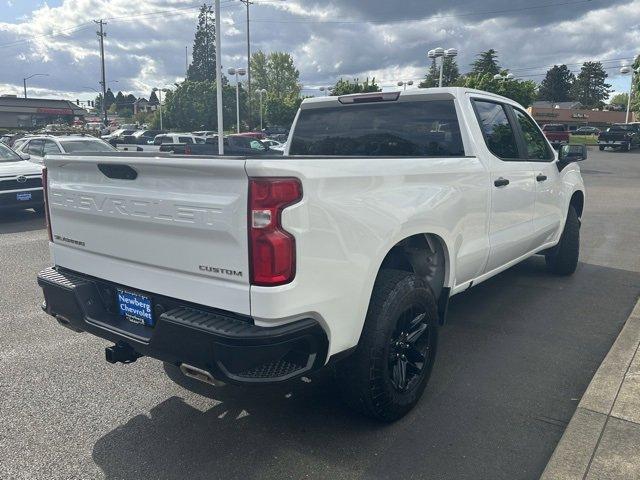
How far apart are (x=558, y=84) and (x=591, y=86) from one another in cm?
777

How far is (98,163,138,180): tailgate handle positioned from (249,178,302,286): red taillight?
0.81 m

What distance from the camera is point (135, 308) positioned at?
2.89 metres

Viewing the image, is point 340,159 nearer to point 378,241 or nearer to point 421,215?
point 378,241

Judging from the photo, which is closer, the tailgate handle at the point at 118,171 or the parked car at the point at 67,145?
the tailgate handle at the point at 118,171

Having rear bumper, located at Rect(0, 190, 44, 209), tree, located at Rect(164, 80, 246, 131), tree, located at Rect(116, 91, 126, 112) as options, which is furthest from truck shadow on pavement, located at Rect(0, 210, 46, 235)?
tree, located at Rect(116, 91, 126, 112)

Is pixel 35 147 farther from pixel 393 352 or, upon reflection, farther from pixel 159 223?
pixel 393 352

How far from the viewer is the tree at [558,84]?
10962 centimetres

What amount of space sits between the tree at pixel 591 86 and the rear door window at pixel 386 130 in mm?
120370

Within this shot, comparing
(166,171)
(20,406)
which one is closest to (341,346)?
(166,171)

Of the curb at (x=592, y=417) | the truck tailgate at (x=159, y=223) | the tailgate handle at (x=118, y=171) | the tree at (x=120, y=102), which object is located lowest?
the curb at (x=592, y=417)

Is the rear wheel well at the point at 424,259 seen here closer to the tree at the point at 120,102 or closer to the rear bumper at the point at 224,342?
the rear bumper at the point at 224,342

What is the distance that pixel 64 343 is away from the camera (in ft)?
14.4

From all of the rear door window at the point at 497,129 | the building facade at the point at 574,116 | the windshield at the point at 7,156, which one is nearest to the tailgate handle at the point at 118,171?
the rear door window at the point at 497,129

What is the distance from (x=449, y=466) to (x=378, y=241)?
1212 millimetres
